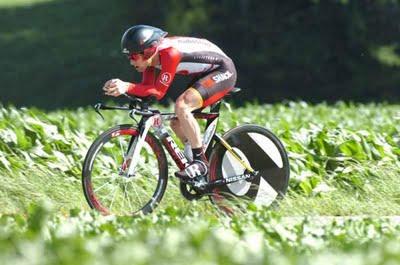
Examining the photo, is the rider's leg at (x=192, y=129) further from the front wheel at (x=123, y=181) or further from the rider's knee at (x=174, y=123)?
the front wheel at (x=123, y=181)

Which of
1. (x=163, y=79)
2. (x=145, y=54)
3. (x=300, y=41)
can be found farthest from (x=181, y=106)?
(x=300, y=41)

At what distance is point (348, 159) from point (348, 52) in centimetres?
2630

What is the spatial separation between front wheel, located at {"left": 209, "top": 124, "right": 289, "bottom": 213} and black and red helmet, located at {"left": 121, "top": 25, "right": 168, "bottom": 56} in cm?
120

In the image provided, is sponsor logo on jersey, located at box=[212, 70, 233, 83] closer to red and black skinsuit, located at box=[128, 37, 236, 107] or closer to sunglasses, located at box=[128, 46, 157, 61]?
red and black skinsuit, located at box=[128, 37, 236, 107]

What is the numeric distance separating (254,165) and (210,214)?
91cm

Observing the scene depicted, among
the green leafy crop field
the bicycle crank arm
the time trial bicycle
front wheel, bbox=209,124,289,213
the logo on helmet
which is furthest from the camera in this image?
front wheel, bbox=209,124,289,213

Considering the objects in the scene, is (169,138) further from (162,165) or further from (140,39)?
(140,39)

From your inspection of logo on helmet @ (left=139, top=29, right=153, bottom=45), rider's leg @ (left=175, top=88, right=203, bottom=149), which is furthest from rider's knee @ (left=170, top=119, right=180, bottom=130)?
logo on helmet @ (left=139, top=29, right=153, bottom=45)

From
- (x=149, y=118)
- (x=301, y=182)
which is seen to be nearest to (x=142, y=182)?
(x=149, y=118)

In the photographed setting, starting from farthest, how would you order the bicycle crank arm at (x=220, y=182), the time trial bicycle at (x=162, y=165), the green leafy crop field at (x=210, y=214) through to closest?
1. the bicycle crank arm at (x=220, y=182)
2. the time trial bicycle at (x=162, y=165)
3. the green leafy crop field at (x=210, y=214)

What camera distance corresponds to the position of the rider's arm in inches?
362

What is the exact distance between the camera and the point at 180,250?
5824 millimetres

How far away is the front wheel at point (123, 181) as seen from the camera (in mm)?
9281

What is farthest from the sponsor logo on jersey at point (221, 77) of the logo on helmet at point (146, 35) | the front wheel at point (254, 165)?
the logo on helmet at point (146, 35)
